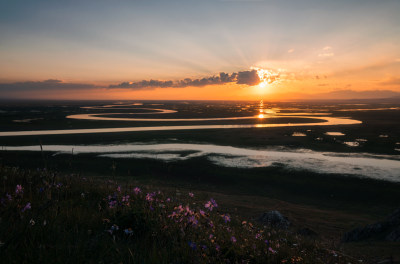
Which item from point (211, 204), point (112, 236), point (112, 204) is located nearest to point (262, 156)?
point (211, 204)

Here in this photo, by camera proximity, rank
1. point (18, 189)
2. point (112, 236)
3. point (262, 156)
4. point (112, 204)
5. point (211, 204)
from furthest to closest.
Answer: point (262, 156), point (112, 204), point (211, 204), point (18, 189), point (112, 236)

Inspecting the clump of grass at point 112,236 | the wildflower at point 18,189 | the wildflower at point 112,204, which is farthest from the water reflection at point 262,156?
the wildflower at point 18,189

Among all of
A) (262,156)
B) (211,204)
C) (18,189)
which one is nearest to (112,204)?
(18,189)

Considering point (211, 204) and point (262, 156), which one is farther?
point (262, 156)

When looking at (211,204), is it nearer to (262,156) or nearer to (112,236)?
(112,236)

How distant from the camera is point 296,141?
47.9m

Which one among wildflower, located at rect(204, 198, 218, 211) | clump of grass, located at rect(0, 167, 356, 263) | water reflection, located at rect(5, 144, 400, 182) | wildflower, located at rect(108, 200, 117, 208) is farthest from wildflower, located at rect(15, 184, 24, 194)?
water reflection, located at rect(5, 144, 400, 182)

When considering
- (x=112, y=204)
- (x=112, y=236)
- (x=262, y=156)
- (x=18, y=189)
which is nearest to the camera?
(x=112, y=236)

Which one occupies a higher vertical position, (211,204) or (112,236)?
(211,204)

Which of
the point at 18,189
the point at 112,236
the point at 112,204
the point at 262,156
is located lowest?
the point at 262,156

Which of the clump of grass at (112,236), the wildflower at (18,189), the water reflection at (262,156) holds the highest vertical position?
the wildflower at (18,189)

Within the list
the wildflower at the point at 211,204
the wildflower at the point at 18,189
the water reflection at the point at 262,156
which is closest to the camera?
the wildflower at the point at 18,189

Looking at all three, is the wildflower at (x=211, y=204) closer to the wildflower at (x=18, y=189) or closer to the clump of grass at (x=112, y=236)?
the clump of grass at (x=112, y=236)

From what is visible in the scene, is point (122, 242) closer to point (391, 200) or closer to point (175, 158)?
point (391, 200)
